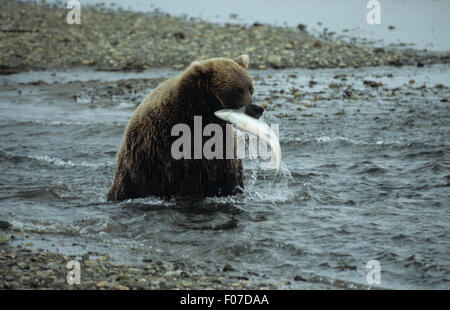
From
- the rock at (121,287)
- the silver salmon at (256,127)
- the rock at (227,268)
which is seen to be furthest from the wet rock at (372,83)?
the rock at (121,287)

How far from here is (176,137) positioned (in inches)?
253

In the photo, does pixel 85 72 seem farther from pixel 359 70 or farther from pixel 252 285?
pixel 252 285

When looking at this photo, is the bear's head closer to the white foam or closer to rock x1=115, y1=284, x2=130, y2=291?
rock x1=115, y1=284, x2=130, y2=291

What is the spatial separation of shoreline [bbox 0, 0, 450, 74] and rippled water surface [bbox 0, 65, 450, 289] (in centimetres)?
412

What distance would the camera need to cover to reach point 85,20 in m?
20.8

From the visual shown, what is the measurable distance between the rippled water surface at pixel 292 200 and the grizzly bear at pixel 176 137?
190mm

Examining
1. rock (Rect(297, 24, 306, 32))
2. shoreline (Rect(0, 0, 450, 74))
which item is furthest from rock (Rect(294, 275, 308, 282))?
rock (Rect(297, 24, 306, 32))

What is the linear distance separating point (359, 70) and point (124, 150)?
10366 mm

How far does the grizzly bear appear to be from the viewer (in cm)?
628

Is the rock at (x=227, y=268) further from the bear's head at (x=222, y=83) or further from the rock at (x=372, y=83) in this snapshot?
the rock at (x=372, y=83)

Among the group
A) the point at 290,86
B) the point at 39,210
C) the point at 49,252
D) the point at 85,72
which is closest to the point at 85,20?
the point at 85,72

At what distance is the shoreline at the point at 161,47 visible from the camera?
16844 mm

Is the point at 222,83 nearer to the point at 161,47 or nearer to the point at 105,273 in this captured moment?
the point at 105,273

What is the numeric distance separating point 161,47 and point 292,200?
1185cm
